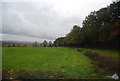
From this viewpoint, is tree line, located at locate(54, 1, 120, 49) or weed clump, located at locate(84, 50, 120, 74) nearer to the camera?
weed clump, located at locate(84, 50, 120, 74)

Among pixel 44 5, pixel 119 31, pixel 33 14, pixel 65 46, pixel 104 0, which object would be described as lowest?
pixel 65 46

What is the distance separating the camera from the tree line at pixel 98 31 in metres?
3.80

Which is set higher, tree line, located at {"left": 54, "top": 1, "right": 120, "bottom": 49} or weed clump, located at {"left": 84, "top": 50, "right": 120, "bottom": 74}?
tree line, located at {"left": 54, "top": 1, "right": 120, "bottom": 49}

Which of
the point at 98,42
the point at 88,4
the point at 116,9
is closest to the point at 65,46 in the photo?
the point at 98,42

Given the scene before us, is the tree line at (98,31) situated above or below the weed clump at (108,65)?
above

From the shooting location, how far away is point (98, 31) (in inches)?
168

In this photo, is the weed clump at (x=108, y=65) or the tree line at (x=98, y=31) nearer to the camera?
the weed clump at (x=108, y=65)

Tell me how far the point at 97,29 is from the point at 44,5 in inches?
93.3

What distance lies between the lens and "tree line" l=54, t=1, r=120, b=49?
3.80 m

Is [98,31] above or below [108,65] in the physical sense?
above

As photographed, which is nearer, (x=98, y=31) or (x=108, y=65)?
(x=108, y=65)

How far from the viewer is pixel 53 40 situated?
3.55 meters

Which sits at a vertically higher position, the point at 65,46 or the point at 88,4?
the point at 88,4

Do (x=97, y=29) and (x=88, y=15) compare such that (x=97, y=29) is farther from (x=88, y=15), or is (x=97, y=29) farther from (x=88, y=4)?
(x=88, y=4)
